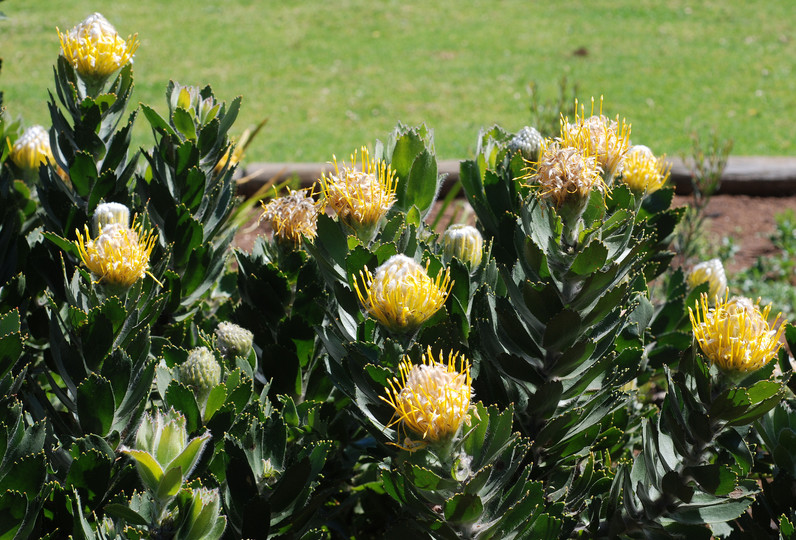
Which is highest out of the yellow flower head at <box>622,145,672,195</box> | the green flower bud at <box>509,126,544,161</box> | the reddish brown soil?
the green flower bud at <box>509,126,544,161</box>

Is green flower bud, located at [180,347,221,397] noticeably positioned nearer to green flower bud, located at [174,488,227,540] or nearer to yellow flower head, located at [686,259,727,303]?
green flower bud, located at [174,488,227,540]

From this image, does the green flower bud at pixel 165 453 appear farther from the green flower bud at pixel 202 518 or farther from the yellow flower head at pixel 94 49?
the yellow flower head at pixel 94 49

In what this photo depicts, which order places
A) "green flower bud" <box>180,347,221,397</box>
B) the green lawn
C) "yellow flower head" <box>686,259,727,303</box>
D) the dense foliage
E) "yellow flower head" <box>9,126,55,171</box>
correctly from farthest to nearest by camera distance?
the green lawn, "yellow flower head" <box>9,126,55,171</box>, "yellow flower head" <box>686,259,727,303</box>, "green flower bud" <box>180,347,221,397</box>, the dense foliage

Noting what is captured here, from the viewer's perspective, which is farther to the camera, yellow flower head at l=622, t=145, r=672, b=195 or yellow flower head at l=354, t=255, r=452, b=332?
yellow flower head at l=622, t=145, r=672, b=195

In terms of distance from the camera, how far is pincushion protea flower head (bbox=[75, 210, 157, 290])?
68.2 inches

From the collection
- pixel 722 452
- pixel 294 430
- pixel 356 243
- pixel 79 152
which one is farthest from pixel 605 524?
pixel 79 152

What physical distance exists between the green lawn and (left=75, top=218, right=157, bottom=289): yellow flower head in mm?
5518

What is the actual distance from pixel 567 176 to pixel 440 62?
27.5ft

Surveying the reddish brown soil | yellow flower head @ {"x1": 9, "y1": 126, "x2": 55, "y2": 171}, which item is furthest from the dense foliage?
the reddish brown soil

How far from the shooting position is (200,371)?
168 centimetres

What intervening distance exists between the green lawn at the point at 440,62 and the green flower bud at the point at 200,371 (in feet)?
18.5

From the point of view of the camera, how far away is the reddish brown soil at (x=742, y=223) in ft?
18.2

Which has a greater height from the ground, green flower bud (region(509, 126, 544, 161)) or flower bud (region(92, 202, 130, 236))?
green flower bud (region(509, 126, 544, 161))

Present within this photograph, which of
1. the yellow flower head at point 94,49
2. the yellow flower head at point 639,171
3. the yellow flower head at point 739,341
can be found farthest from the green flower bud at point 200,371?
the yellow flower head at point 639,171
